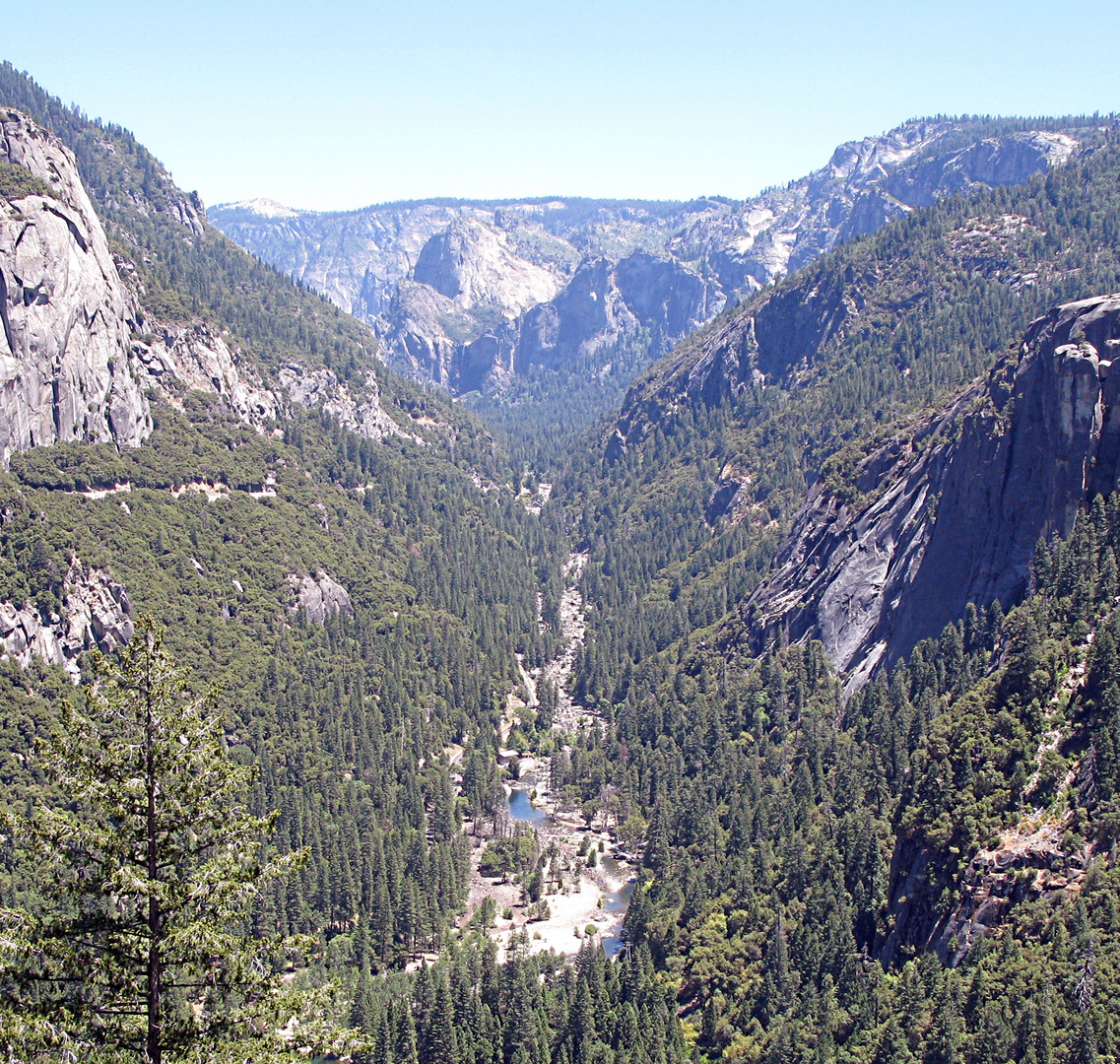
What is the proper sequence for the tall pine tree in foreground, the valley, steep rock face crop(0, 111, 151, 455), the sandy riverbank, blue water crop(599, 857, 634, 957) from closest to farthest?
1. the tall pine tree in foreground
2. the valley
3. blue water crop(599, 857, 634, 957)
4. the sandy riverbank
5. steep rock face crop(0, 111, 151, 455)

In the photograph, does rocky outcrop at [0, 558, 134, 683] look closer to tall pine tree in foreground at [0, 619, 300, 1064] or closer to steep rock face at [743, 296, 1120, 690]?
steep rock face at [743, 296, 1120, 690]

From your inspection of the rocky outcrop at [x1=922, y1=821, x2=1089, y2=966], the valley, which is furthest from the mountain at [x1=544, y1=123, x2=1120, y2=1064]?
the valley

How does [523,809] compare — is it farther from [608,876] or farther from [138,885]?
[138,885]

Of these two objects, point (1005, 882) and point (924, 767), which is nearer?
point (1005, 882)

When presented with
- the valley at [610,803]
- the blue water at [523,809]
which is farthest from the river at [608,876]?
the valley at [610,803]

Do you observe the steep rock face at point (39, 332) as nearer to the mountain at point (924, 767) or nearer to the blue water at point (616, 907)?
the mountain at point (924, 767)

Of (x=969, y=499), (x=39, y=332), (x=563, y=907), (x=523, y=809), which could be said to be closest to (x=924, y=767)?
(x=563, y=907)
